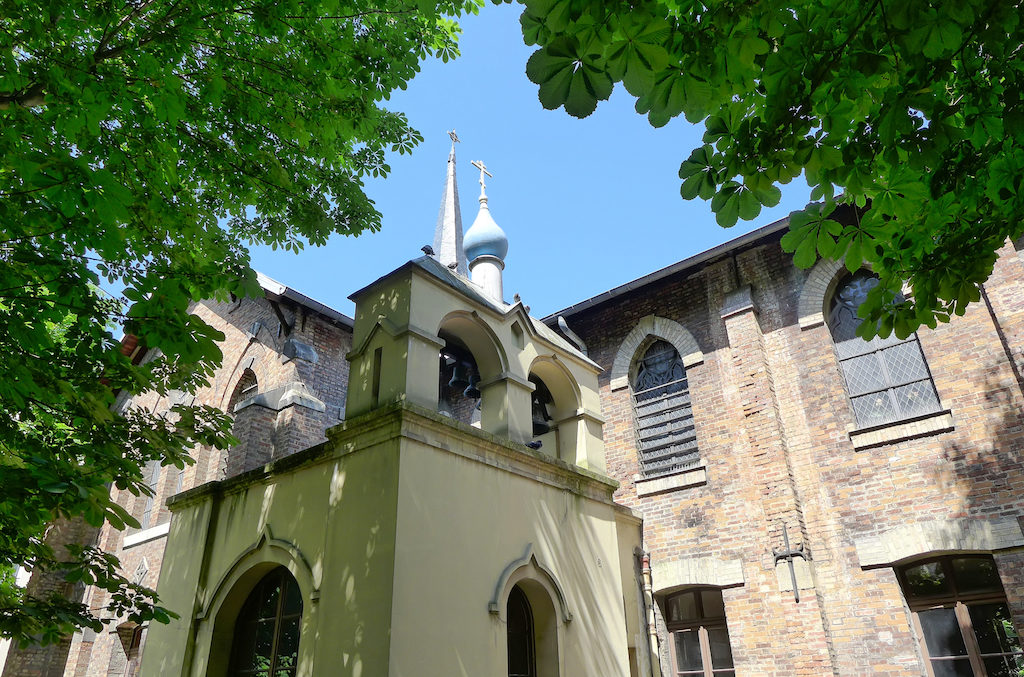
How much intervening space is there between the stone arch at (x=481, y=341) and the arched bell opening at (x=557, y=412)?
2.76ft

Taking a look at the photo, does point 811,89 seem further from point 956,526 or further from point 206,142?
point 956,526

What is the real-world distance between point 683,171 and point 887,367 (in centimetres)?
799

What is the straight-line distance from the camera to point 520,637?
7.19 metres

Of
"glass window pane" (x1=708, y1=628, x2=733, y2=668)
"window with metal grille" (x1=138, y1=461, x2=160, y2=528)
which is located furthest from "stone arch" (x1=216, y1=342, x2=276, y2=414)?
"glass window pane" (x1=708, y1=628, x2=733, y2=668)

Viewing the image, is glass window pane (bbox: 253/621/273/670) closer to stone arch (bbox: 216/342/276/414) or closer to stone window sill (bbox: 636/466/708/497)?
stone arch (bbox: 216/342/276/414)

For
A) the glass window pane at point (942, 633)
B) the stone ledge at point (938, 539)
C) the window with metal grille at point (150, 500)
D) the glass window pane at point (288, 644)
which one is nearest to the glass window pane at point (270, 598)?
the glass window pane at point (288, 644)

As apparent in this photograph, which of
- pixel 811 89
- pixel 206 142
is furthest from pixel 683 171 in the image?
pixel 206 142

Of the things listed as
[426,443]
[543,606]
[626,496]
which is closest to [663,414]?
[626,496]

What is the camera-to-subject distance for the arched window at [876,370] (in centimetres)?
917

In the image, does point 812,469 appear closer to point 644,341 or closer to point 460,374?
point 644,341

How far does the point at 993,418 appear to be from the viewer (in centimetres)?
831

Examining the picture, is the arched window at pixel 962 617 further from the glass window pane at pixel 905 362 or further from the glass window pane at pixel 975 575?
the glass window pane at pixel 905 362

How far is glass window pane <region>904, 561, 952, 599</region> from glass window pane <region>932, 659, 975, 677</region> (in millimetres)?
747

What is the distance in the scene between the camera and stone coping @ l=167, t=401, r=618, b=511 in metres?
6.33
